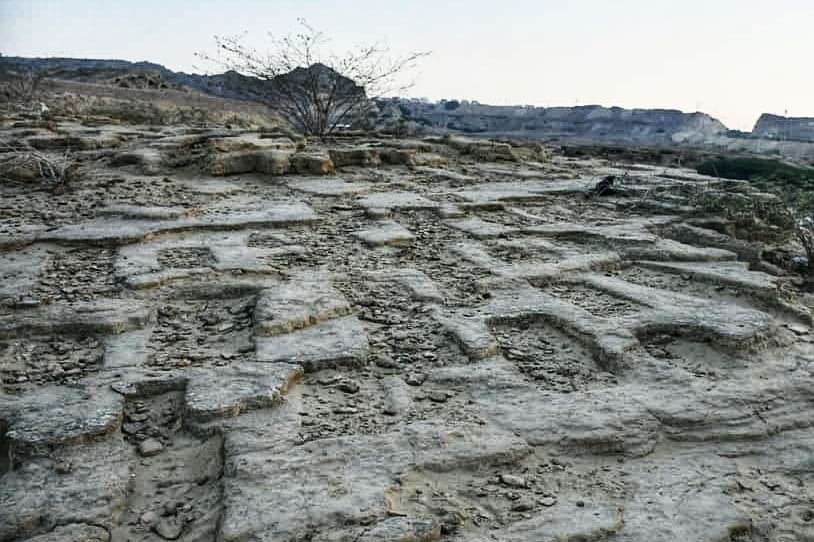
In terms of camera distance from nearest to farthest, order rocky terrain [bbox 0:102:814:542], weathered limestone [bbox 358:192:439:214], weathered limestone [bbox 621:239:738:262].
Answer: rocky terrain [bbox 0:102:814:542] → weathered limestone [bbox 621:239:738:262] → weathered limestone [bbox 358:192:439:214]

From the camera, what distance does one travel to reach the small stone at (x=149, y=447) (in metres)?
1.58

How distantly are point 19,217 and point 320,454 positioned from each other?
9.13ft

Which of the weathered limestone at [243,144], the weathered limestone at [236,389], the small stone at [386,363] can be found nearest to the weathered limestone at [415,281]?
the small stone at [386,363]

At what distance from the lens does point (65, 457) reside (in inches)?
59.5

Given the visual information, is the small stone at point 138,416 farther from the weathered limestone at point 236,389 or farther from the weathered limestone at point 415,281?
the weathered limestone at point 415,281

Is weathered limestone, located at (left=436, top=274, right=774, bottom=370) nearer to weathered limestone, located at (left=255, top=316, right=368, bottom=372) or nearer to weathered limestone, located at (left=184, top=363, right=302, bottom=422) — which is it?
weathered limestone, located at (left=255, top=316, right=368, bottom=372)

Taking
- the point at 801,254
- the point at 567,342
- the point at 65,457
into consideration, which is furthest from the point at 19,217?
the point at 801,254

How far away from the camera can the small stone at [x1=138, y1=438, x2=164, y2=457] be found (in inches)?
62.2

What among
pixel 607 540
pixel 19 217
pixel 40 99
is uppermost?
pixel 40 99

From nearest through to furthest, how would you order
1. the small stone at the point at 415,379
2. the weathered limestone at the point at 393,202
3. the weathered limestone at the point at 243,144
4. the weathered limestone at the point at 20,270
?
the small stone at the point at 415,379, the weathered limestone at the point at 20,270, the weathered limestone at the point at 393,202, the weathered limestone at the point at 243,144

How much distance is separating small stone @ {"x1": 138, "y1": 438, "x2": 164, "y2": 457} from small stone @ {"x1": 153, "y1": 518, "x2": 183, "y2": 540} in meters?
0.26

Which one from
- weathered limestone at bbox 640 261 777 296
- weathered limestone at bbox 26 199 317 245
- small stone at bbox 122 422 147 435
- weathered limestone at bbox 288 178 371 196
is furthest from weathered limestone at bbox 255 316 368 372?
weathered limestone at bbox 288 178 371 196

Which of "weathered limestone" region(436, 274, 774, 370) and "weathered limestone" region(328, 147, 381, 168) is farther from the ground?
"weathered limestone" region(328, 147, 381, 168)

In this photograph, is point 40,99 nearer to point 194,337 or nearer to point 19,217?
point 19,217
